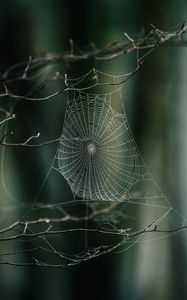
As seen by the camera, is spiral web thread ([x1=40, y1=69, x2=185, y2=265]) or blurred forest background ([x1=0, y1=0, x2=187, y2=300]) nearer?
spiral web thread ([x1=40, y1=69, x2=185, y2=265])

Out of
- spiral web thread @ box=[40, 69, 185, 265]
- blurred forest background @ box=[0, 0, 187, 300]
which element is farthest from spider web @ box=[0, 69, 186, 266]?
blurred forest background @ box=[0, 0, 187, 300]

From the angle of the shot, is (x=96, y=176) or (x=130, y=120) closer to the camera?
(x=96, y=176)

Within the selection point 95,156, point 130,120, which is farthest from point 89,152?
point 130,120

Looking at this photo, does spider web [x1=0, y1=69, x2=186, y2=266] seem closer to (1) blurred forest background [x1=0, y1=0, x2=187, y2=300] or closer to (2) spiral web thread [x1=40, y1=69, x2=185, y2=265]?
(2) spiral web thread [x1=40, y1=69, x2=185, y2=265]

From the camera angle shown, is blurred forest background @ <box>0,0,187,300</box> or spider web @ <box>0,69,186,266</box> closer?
spider web @ <box>0,69,186,266</box>

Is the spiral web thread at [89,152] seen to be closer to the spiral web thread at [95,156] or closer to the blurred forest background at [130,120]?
the spiral web thread at [95,156]

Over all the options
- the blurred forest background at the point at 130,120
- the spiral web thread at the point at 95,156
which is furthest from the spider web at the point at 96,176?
the blurred forest background at the point at 130,120

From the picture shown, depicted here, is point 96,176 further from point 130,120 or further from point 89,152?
point 130,120

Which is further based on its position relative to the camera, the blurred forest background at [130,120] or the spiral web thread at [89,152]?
the blurred forest background at [130,120]

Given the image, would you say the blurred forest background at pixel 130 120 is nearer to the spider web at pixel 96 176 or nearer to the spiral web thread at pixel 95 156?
the spider web at pixel 96 176
